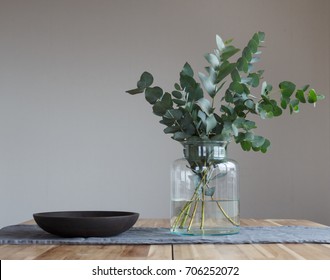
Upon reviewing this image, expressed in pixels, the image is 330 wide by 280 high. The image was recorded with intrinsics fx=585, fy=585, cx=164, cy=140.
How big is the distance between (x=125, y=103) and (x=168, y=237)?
249 centimetres

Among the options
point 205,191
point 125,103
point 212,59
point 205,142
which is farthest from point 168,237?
point 125,103

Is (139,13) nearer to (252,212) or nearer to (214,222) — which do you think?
(252,212)

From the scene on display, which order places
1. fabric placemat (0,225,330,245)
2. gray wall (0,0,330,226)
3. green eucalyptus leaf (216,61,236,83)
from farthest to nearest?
gray wall (0,0,330,226)
green eucalyptus leaf (216,61,236,83)
fabric placemat (0,225,330,245)

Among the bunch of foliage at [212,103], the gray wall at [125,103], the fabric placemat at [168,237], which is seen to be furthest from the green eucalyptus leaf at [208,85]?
the gray wall at [125,103]

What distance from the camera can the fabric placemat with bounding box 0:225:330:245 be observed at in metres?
1.39

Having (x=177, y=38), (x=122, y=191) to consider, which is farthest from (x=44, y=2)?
(x=122, y=191)

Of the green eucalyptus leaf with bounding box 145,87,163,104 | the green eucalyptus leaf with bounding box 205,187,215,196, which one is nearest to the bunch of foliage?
the green eucalyptus leaf with bounding box 145,87,163,104

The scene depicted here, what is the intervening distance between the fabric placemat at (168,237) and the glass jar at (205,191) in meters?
0.04

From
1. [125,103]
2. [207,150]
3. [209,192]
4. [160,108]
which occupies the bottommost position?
[209,192]

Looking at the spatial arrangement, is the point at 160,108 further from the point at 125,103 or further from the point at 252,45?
the point at 125,103

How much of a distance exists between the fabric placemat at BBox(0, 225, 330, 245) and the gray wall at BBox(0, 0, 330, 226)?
2.12 m

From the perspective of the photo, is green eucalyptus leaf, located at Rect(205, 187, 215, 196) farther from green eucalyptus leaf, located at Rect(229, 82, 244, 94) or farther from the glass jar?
green eucalyptus leaf, located at Rect(229, 82, 244, 94)

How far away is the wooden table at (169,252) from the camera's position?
117 centimetres

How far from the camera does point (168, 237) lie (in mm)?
1473
